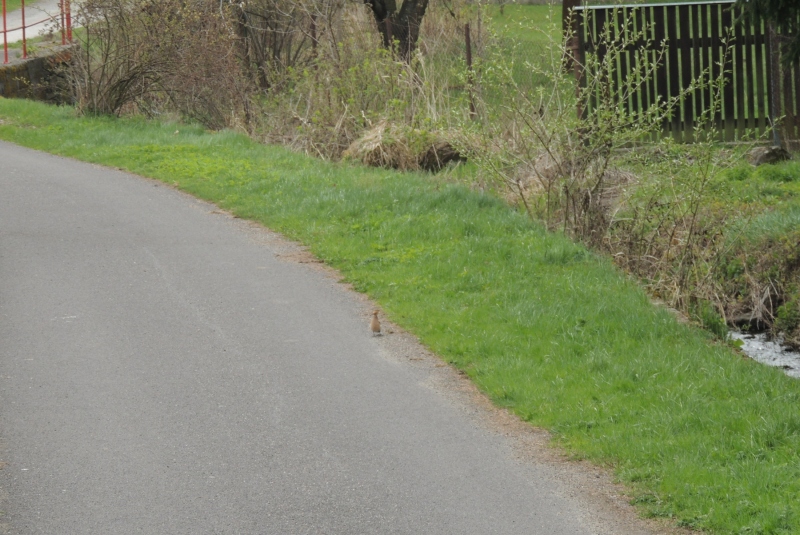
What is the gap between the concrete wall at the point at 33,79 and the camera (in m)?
22.4

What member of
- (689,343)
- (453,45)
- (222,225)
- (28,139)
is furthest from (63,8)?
(689,343)

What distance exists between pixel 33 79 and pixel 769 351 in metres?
18.1

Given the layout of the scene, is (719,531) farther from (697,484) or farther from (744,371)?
(744,371)

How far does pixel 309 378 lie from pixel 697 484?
299cm

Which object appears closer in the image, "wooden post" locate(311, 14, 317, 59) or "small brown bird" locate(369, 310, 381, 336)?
"small brown bird" locate(369, 310, 381, 336)

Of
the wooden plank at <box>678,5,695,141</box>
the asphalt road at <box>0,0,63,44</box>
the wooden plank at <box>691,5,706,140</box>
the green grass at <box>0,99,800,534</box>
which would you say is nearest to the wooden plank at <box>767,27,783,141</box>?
the wooden plank at <box>691,5,706,140</box>

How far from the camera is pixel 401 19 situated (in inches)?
808

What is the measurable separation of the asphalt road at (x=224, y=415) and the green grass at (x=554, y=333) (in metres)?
0.47

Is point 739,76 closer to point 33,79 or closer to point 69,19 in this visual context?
point 69,19

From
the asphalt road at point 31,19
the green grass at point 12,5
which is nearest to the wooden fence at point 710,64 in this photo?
the asphalt road at point 31,19

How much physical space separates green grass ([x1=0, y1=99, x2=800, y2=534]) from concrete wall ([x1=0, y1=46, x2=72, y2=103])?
879cm

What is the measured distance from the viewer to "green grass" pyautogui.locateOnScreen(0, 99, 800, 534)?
5734mm

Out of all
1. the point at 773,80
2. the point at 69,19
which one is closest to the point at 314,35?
the point at 69,19

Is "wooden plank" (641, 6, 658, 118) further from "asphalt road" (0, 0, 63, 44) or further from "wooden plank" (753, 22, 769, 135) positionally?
"asphalt road" (0, 0, 63, 44)
